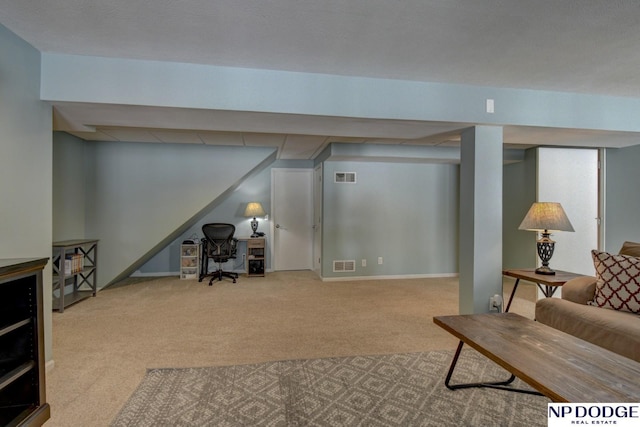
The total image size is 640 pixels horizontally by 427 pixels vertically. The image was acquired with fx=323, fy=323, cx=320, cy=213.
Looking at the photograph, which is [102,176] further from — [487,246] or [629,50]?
[629,50]

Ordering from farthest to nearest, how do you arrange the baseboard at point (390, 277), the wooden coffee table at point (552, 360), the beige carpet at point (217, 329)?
the baseboard at point (390, 277)
the beige carpet at point (217, 329)
the wooden coffee table at point (552, 360)

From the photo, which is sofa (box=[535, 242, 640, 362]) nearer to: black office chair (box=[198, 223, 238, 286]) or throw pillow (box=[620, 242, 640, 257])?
throw pillow (box=[620, 242, 640, 257])

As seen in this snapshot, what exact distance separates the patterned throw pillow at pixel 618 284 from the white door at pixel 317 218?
3.71 meters

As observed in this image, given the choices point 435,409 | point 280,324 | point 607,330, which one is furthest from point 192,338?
point 607,330

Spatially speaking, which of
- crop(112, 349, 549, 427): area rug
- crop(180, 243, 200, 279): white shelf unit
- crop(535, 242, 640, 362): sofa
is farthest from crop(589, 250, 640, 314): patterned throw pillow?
crop(180, 243, 200, 279): white shelf unit

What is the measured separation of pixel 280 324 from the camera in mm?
3277

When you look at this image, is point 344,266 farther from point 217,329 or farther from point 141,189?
point 141,189

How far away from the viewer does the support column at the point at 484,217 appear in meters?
3.05

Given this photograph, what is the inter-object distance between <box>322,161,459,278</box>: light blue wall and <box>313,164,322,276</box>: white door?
0.21m

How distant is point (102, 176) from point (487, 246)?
16.8 feet

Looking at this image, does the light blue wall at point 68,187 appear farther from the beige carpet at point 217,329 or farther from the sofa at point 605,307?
the sofa at point 605,307

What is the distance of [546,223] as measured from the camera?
2.94 m

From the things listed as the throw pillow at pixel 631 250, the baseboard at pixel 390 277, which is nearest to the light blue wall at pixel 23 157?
the baseboard at pixel 390 277

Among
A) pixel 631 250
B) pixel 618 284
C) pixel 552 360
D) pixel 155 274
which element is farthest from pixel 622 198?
pixel 155 274
